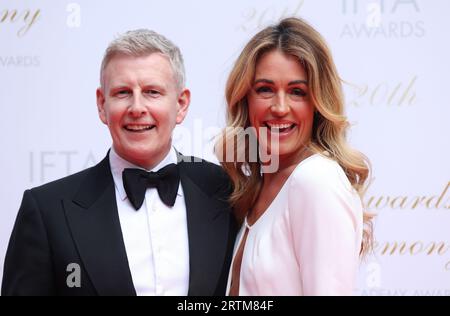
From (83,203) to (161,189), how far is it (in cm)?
23

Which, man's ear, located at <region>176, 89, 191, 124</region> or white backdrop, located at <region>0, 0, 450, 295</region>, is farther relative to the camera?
white backdrop, located at <region>0, 0, 450, 295</region>

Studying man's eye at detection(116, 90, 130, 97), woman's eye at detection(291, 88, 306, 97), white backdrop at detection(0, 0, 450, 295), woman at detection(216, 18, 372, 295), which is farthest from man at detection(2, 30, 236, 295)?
white backdrop at detection(0, 0, 450, 295)

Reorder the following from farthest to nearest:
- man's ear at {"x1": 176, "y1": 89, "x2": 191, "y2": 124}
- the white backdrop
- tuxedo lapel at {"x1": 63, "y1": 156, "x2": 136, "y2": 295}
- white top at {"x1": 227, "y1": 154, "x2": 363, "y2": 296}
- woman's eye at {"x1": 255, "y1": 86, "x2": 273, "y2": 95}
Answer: the white backdrop < man's ear at {"x1": 176, "y1": 89, "x2": 191, "y2": 124} < woman's eye at {"x1": 255, "y1": 86, "x2": 273, "y2": 95} < tuxedo lapel at {"x1": 63, "y1": 156, "x2": 136, "y2": 295} < white top at {"x1": 227, "y1": 154, "x2": 363, "y2": 296}

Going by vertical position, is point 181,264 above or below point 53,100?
below

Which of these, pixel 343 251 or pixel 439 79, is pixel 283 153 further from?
pixel 439 79

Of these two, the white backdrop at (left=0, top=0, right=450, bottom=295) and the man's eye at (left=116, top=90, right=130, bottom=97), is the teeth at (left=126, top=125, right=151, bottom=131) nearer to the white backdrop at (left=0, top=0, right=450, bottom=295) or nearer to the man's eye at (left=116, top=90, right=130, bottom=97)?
the man's eye at (left=116, top=90, right=130, bottom=97)

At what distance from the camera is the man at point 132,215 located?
1.85 m

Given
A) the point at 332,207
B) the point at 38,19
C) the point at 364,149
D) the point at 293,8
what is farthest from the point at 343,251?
the point at 38,19

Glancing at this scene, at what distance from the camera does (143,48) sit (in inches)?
Result: 77.8

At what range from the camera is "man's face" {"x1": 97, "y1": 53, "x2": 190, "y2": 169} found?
1959 mm

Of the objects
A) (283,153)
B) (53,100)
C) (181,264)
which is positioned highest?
(53,100)

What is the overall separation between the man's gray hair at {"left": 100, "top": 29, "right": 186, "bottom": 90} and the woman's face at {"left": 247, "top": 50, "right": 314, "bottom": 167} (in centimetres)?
25

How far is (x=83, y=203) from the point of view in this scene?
193cm

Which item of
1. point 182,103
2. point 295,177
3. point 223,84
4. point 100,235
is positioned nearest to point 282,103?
point 295,177
